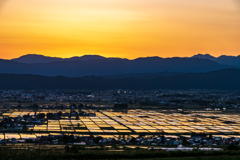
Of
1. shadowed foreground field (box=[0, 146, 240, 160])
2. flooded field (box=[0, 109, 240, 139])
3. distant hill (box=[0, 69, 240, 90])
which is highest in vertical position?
distant hill (box=[0, 69, 240, 90])

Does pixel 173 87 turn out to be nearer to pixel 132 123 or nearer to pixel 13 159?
pixel 132 123

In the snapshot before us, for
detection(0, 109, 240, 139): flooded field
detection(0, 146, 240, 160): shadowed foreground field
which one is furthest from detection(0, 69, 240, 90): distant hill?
detection(0, 146, 240, 160): shadowed foreground field

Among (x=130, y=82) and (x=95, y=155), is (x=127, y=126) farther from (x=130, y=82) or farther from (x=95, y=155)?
(x=130, y=82)

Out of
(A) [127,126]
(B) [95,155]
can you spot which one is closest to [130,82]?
(A) [127,126]

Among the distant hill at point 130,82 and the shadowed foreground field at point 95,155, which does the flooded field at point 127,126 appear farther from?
the distant hill at point 130,82

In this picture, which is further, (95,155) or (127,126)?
(127,126)

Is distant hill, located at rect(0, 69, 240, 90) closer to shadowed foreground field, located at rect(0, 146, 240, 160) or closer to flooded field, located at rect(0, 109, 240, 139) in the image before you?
flooded field, located at rect(0, 109, 240, 139)

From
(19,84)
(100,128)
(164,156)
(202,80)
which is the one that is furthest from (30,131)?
(202,80)

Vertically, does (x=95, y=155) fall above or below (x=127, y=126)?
above

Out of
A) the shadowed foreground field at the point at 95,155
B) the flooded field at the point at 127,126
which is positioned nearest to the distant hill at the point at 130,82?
the flooded field at the point at 127,126
